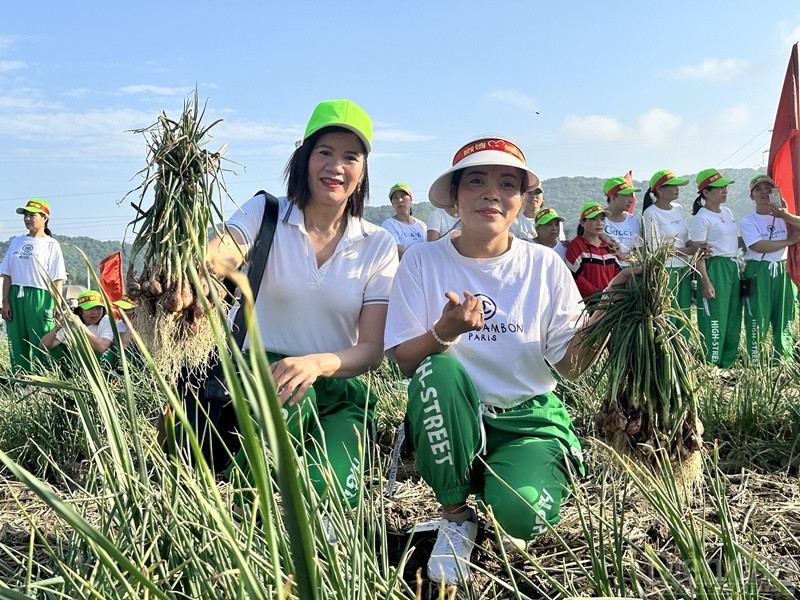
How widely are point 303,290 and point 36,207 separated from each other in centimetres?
574

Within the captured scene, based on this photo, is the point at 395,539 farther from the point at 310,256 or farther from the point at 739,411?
the point at 739,411

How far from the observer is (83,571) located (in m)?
1.37

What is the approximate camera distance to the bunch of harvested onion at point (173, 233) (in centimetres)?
190

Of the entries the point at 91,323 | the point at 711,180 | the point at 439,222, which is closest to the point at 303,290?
the point at 91,323

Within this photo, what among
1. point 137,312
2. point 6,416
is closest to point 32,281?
point 6,416

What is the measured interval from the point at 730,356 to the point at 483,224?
526 centimetres

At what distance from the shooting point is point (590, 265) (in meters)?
5.28

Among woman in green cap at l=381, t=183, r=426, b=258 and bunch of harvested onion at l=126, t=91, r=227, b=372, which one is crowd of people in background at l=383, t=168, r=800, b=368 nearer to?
woman in green cap at l=381, t=183, r=426, b=258

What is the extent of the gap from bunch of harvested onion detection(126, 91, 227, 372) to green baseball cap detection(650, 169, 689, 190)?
566cm

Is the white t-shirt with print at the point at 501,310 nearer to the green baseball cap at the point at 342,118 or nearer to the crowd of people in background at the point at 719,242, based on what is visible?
the green baseball cap at the point at 342,118

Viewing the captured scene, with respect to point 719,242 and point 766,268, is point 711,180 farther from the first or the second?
point 766,268

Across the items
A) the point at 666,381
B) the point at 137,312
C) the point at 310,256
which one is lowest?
the point at 666,381

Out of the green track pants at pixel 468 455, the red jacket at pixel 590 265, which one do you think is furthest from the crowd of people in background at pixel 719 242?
the green track pants at pixel 468 455

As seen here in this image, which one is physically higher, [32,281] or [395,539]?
[32,281]
